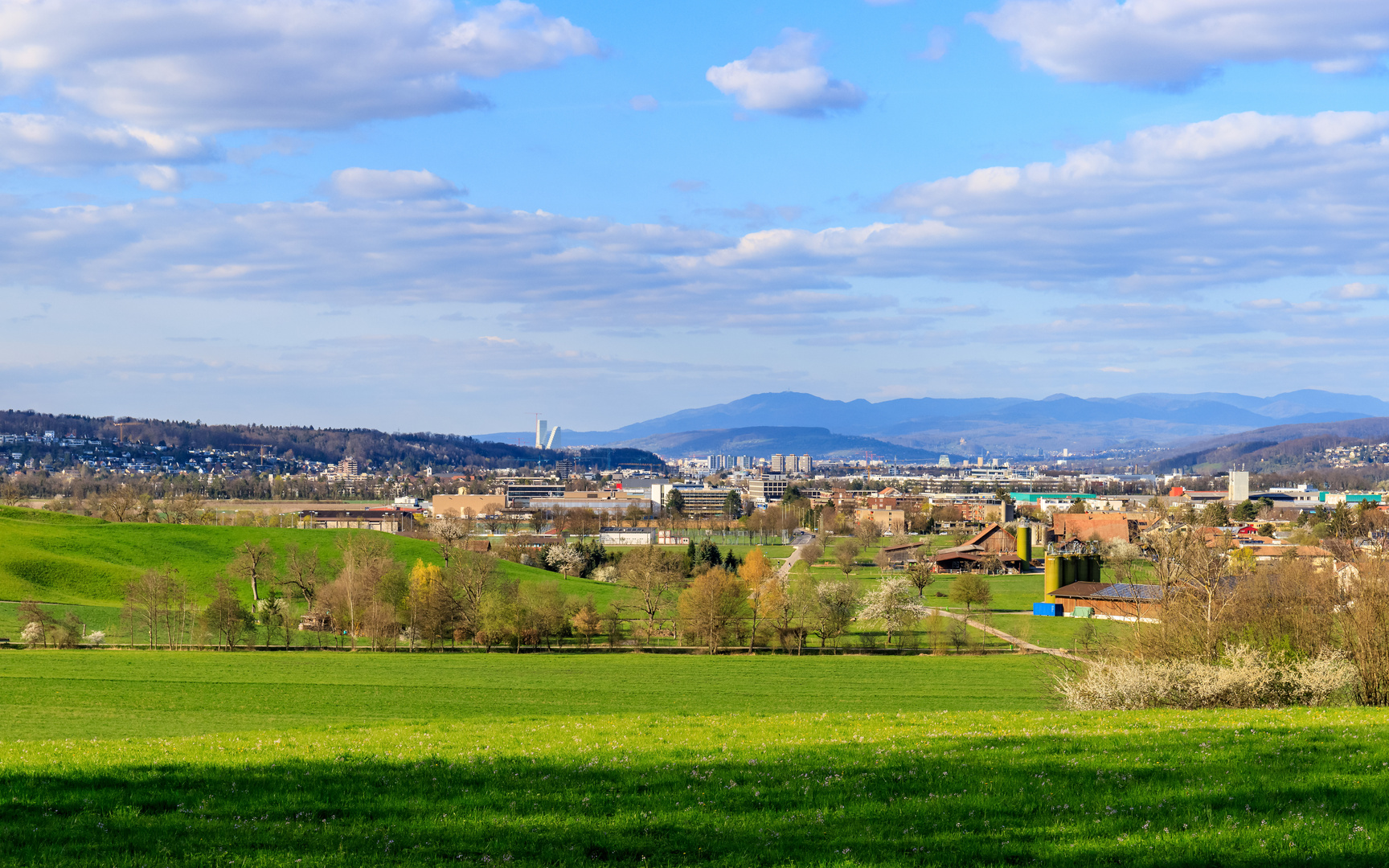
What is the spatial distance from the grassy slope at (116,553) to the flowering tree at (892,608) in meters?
22.7

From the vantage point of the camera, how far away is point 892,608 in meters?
62.4

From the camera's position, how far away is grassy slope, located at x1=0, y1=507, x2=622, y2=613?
72.6m

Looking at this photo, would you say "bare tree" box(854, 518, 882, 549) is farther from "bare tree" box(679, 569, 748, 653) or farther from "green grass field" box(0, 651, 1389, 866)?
"green grass field" box(0, 651, 1389, 866)

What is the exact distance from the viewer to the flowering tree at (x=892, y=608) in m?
61.7

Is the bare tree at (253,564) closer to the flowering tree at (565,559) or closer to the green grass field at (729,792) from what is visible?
the flowering tree at (565,559)

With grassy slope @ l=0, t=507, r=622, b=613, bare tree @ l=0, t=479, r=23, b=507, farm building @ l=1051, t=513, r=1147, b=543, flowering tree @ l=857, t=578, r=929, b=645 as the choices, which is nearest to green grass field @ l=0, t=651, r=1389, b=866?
flowering tree @ l=857, t=578, r=929, b=645

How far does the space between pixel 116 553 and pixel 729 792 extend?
87.3 metres

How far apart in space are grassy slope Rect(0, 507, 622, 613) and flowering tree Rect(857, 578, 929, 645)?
74.3 ft

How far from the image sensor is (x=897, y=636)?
62344mm

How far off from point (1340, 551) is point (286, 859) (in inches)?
2813

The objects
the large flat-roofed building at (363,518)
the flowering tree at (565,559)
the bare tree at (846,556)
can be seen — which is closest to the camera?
the flowering tree at (565,559)

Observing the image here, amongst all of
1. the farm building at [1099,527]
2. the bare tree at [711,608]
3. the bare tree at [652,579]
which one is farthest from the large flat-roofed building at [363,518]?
the farm building at [1099,527]

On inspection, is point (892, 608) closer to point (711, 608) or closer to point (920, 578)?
point (711, 608)

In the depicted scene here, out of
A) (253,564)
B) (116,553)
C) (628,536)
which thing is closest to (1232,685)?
(253,564)
